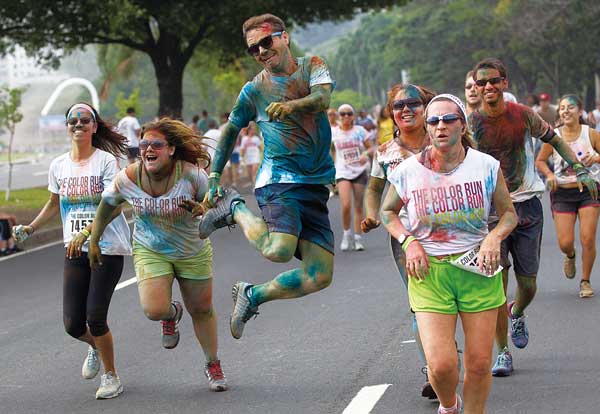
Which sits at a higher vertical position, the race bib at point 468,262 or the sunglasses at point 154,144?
the sunglasses at point 154,144

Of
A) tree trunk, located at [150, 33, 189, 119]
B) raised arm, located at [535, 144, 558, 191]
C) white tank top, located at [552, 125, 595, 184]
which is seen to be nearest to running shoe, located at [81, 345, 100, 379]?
raised arm, located at [535, 144, 558, 191]

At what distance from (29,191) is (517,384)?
24.4 metres

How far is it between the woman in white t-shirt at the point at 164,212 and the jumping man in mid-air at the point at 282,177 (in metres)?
0.17

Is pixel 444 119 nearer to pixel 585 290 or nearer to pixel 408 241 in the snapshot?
pixel 408 241

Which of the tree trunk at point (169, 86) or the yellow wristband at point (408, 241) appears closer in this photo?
the yellow wristband at point (408, 241)

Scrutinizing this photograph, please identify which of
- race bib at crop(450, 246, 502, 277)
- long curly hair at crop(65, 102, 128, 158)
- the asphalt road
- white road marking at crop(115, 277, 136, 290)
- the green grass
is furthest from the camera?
the green grass

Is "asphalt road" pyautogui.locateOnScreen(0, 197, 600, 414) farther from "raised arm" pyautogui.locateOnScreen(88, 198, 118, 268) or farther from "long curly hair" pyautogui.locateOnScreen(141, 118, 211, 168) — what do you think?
"long curly hair" pyautogui.locateOnScreen(141, 118, 211, 168)

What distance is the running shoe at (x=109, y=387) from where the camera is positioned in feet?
26.1

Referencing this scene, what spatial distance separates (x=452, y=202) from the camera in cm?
609

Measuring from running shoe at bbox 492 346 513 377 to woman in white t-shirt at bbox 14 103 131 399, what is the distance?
2.36 meters

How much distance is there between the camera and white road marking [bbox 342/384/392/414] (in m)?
7.29

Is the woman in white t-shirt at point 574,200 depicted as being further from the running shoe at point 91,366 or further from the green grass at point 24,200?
the green grass at point 24,200

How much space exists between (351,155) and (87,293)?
27.4ft

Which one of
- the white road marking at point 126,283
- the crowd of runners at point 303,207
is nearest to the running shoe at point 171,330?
the crowd of runners at point 303,207
